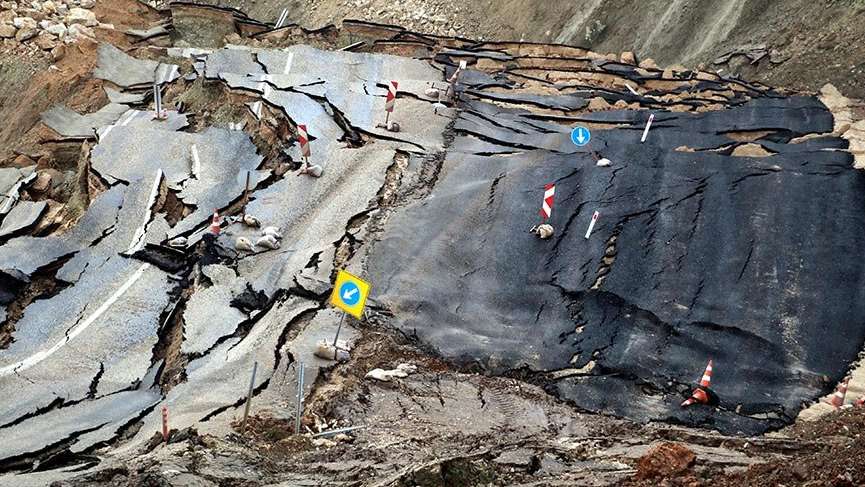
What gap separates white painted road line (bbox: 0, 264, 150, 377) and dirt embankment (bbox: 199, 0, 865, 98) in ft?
47.3

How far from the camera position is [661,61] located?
22609mm

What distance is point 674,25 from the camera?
912 inches

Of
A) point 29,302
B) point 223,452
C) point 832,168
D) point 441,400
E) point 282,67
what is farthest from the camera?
point 282,67

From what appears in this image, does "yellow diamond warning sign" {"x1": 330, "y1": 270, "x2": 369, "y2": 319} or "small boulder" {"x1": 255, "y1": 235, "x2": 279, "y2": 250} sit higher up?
"small boulder" {"x1": 255, "y1": 235, "x2": 279, "y2": 250}

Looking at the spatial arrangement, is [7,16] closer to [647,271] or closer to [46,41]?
[46,41]

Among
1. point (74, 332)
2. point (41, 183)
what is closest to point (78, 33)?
point (41, 183)

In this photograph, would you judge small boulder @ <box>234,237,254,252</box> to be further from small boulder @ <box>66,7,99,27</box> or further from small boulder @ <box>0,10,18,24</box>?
small boulder @ <box>0,10,18,24</box>

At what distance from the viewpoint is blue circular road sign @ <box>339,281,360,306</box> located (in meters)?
7.83

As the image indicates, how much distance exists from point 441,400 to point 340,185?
460cm

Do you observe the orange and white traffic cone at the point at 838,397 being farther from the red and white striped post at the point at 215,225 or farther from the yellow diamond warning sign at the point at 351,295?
the red and white striped post at the point at 215,225

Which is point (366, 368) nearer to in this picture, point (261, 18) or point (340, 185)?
point (340, 185)

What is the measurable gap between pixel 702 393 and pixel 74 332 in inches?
272

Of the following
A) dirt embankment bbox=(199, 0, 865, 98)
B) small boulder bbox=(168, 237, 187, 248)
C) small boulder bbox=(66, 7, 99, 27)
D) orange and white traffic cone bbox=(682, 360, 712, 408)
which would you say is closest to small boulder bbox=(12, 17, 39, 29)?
small boulder bbox=(66, 7, 99, 27)

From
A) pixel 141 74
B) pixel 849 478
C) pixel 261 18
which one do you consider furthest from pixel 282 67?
pixel 261 18
